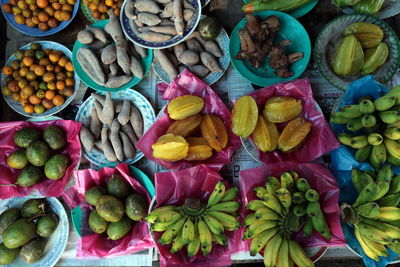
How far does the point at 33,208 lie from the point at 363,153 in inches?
66.0

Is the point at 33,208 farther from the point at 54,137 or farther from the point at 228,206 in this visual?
the point at 228,206

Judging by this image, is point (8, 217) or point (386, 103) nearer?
point (386, 103)

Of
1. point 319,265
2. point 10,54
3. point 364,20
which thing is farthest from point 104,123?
point 319,265

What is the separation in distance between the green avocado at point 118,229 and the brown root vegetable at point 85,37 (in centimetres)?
105

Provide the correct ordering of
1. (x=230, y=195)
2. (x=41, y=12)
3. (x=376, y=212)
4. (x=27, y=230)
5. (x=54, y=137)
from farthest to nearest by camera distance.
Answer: (x=41, y=12) < (x=54, y=137) < (x=27, y=230) < (x=230, y=195) < (x=376, y=212)

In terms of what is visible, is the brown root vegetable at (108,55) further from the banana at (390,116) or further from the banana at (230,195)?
the banana at (390,116)

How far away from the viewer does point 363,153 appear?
1267mm

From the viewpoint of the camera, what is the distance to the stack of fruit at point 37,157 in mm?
1454

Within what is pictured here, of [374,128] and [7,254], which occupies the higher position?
[374,128]

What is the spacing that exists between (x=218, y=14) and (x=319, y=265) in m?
1.89

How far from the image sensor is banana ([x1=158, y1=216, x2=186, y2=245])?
1211 millimetres

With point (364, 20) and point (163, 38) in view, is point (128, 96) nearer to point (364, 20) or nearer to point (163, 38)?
point (163, 38)

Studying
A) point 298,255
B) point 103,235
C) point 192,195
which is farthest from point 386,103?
point 103,235

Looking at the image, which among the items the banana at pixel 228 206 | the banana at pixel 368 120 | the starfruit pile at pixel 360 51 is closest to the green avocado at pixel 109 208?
the banana at pixel 228 206
